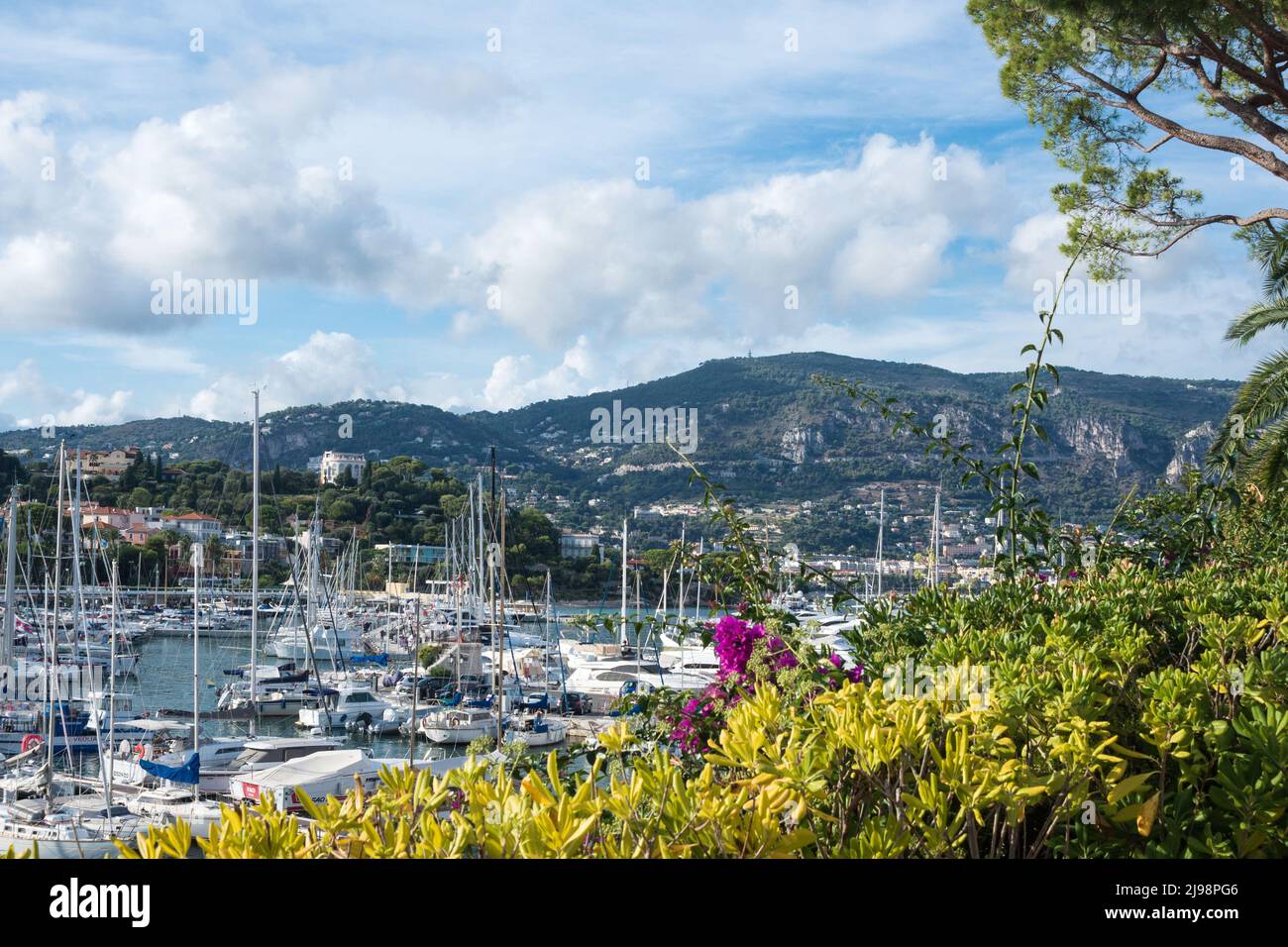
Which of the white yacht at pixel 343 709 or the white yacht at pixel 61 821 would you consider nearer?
the white yacht at pixel 61 821

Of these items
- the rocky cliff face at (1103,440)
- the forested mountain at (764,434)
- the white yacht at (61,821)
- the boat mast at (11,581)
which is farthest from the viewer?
the rocky cliff face at (1103,440)

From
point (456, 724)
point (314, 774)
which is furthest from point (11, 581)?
point (456, 724)

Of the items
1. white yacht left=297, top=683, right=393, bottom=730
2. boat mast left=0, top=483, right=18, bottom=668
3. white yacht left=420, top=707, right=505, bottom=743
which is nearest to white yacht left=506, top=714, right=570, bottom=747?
white yacht left=420, top=707, right=505, bottom=743

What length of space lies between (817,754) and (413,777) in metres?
0.61

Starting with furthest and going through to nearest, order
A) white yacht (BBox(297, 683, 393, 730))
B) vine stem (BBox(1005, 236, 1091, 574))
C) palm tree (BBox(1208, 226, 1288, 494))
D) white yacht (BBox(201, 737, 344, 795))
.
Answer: white yacht (BBox(297, 683, 393, 730))
white yacht (BBox(201, 737, 344, 795))
palm tree (BBox(1208, 226, 1288, 494))
vine stem (BBox(1005, 236, 1091, 574))

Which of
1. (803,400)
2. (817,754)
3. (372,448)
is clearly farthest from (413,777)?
(372,448)

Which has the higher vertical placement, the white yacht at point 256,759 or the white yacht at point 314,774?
the white yacht at point 314,774

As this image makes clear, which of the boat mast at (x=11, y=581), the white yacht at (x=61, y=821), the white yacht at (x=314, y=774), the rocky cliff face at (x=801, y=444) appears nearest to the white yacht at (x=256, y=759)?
the white yacht at (x=314, y=774)

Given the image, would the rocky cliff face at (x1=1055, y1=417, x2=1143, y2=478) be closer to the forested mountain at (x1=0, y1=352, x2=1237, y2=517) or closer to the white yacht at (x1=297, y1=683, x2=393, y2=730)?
the forested mountain at (x1=0, y1=352, x2=1237, y2=517)

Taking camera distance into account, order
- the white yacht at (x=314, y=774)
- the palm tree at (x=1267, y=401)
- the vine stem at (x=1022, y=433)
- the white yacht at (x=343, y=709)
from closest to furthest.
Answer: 1. the vine stem at (x=1022, y=433)
2. the palm tree at (x=1267, y=401)
3. the white yacht at (x=314, y=774)
4. the white yacht at (x=343, y=709)

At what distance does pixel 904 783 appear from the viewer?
1.76m

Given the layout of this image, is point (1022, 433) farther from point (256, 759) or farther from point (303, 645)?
point (303, 645)

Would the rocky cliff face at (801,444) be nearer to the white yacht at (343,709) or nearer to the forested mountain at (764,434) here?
the forested mountain at (764,434)
